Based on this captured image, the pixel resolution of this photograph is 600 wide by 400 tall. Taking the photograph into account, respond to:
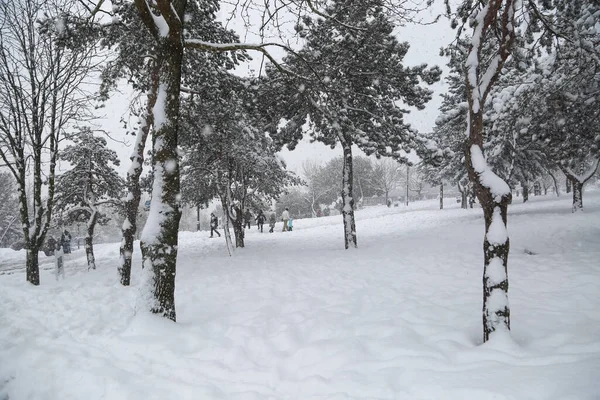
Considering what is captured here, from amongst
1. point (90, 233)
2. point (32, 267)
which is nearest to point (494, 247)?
point (32, 267)

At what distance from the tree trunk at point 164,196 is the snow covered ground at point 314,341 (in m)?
0.37

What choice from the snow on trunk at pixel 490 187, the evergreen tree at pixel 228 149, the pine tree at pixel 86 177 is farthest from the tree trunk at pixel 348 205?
the pine tree at pixel 86 177

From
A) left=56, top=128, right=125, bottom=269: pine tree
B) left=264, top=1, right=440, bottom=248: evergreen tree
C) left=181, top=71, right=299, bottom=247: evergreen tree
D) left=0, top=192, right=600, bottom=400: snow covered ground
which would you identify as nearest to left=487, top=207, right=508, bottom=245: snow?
left=0, top=192, right=600, bottom=400: snow covered ground

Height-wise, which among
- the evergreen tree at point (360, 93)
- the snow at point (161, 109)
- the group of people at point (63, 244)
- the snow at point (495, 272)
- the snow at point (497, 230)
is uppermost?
the evergreen tree at point (360, 93)

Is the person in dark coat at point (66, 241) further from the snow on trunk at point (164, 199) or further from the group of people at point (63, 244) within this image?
the snow on trunk at point (164, 199)

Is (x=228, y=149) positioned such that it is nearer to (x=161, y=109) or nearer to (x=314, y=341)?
(x=161, y=109)

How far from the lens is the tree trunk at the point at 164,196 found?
3.84 meters

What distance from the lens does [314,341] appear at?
11.8 feet

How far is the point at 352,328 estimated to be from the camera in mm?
3877

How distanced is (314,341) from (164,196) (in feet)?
8.70

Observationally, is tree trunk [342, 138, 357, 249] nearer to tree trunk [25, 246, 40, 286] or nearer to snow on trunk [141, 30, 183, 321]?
snow on trunk [141, 30, 183, 321]

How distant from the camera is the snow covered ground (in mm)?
2512

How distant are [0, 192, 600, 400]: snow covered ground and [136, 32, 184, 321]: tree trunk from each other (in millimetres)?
368

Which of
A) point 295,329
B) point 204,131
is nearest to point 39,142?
point 204,131
